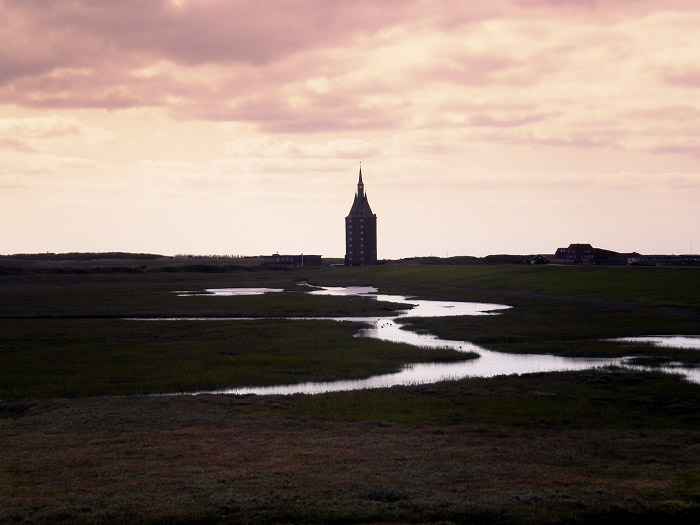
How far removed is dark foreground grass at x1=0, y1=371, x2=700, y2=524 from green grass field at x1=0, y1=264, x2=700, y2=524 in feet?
0.16

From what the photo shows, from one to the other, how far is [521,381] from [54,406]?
16.7 meters

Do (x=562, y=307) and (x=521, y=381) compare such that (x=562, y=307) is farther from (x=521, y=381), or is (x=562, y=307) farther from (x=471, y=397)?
(x=471, y=397)

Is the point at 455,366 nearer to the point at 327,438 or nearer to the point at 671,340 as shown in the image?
the point at 671,340

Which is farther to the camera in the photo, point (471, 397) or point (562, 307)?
point (562, 307)

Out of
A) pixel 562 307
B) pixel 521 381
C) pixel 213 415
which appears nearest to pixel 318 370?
pixel 521 381

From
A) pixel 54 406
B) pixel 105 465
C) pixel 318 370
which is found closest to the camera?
Answer: pixel 105 465

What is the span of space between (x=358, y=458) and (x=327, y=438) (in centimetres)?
259

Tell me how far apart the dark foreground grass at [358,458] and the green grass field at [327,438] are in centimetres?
5

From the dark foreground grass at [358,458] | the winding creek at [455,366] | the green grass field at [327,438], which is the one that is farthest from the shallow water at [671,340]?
the dark foreground grass at [358,458]

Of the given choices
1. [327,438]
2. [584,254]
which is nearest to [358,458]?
[327,438]

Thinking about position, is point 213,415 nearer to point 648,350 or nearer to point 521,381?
point 521,381

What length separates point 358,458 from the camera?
16656 millimetres

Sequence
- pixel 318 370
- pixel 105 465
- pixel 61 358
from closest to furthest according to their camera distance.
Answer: pixel 105 465 → pixel 318 370 → pixel 61 358

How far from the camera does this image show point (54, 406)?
23.9 metres
